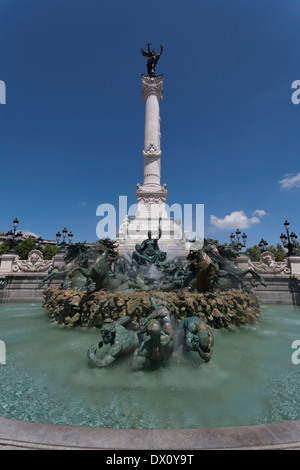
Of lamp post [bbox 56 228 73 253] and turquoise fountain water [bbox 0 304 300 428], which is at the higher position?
lamp post [bbox 56 228 73 253]

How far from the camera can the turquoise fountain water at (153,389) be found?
2.53 m

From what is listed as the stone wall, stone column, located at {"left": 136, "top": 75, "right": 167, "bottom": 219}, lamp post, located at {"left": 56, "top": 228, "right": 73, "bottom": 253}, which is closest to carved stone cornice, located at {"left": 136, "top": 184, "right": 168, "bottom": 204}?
stone column, located at {"left": 136, "top": 75, "right": 167, "bottom": 219}

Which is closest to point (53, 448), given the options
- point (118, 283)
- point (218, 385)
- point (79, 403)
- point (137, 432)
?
point (137, 432)

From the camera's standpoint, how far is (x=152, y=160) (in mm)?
21688

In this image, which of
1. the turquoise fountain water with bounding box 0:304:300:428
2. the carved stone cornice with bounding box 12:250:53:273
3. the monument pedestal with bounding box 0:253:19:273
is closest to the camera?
the turquoise fountain water with bounding box 0:304:300:428

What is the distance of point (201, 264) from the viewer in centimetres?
676

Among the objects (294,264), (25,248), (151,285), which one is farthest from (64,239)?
(25,248)

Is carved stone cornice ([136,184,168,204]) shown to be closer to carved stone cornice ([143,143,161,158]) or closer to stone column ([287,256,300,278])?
carved stone cornice ([143,143,161,158])

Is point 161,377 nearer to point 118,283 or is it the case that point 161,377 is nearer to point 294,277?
point 118,283

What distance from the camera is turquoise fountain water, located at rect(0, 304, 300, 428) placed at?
2527mm

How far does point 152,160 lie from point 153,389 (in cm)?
2063

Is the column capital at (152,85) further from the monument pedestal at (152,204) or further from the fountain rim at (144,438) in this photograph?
the fountain rim at (144,438)

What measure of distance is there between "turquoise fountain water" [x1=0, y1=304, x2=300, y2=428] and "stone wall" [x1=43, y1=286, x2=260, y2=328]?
116 centimetres

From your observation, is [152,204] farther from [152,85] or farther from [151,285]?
[151,285]
